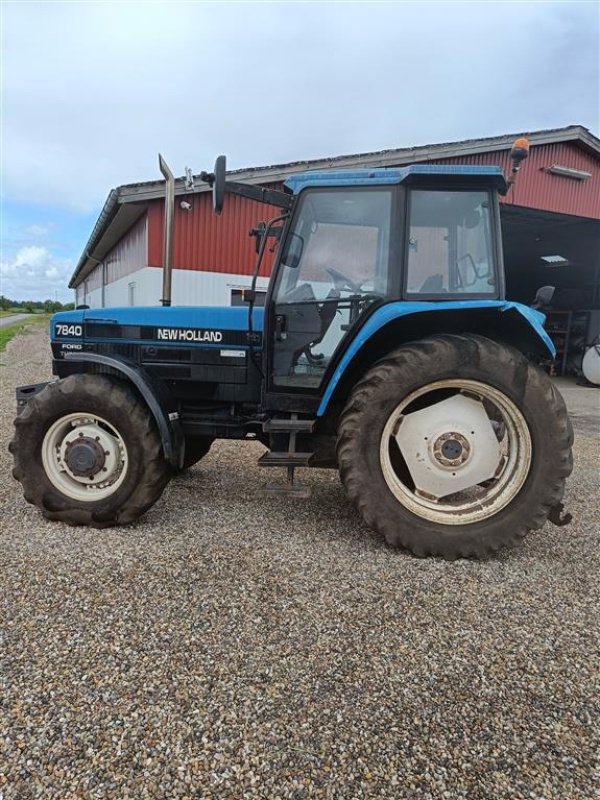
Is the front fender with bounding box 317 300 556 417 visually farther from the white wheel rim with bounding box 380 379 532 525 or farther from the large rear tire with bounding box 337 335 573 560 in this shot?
the white wheel rim with bounding box 380 379 532 525

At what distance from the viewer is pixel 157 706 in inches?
70.8

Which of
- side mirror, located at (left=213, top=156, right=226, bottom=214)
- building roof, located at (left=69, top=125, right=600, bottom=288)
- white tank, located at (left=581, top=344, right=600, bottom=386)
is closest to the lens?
side mirror, located at (left=213, top=156, right=226, bottom=214)

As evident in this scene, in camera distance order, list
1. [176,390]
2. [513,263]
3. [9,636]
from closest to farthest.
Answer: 1. [9,636]
2. [176,390]
3. [513,263]

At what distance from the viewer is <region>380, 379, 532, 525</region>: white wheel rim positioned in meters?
3.05

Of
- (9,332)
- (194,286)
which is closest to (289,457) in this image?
(194,286)

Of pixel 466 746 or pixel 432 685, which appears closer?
pixel 466 746

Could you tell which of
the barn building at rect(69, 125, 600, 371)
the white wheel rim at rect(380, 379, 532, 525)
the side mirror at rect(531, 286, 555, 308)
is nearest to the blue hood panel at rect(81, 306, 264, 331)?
the white wheel rim at rect(380, 379, 532, 525)

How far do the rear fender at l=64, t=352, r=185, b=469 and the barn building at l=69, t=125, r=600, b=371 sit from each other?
344 centimetres

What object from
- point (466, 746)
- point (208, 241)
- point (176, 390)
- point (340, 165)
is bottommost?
point (466, 746)

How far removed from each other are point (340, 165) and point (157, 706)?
406 inches

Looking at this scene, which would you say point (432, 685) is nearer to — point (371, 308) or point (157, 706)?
point (157, 706)

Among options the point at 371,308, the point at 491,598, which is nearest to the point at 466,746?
the point at 491,598

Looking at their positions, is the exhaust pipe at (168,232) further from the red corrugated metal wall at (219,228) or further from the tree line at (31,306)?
the tree line at (31,306)

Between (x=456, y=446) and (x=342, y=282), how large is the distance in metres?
1.22
